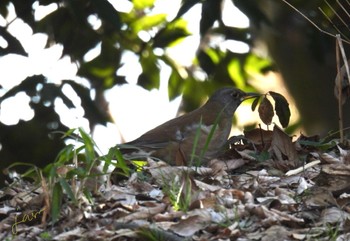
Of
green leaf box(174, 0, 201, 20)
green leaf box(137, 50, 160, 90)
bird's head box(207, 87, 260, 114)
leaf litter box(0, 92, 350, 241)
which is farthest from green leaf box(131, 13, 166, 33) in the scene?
leaf litter box(0, 92, 350, 241)

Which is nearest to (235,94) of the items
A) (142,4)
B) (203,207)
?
(142,4)

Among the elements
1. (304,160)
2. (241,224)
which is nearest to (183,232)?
(241,224)

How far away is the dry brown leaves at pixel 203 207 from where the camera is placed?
5.71 meters

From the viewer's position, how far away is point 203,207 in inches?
234

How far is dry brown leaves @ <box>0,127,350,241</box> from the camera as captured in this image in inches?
225

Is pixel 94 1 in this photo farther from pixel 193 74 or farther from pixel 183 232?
pixel 183 232

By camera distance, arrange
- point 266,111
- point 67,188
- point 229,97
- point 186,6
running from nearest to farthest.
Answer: point 67,188 < point 266,111 < point 186,6 < point 229,97

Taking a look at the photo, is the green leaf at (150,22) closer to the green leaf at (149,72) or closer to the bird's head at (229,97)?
the green leaf at (149,72)

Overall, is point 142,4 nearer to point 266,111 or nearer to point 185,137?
point 185,137

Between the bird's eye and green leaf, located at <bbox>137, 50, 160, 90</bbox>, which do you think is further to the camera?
green leaf, located at <bbox>137, 50, 160, 90</bbox>

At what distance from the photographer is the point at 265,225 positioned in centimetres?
579

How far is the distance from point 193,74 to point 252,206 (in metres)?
5.94

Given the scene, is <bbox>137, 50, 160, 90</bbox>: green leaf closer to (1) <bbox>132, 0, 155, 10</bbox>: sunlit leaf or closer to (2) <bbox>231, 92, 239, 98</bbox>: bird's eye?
(1) <bbox>132, 0, 155, 10</bbox>: sunlit leaf

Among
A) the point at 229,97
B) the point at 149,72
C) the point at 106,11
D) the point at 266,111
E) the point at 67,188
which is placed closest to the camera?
the point at 67,188
